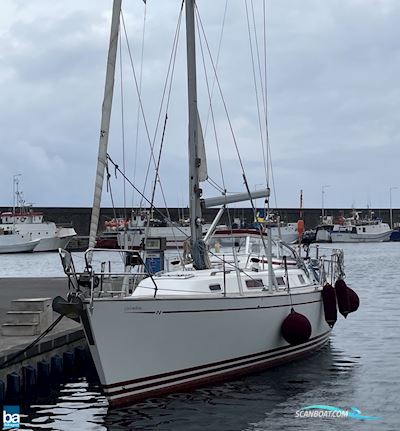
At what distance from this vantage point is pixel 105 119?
53.3 feet

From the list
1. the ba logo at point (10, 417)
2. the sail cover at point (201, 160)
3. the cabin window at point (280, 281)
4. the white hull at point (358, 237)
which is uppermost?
the sail cover at point (201, 160)

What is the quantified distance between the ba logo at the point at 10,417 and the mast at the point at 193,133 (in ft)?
18.1

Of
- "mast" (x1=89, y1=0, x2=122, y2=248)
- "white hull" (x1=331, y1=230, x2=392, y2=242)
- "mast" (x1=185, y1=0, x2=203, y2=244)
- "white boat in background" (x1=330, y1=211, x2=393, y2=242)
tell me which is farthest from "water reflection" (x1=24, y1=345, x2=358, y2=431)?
"white boat in background" (x1=330, y1=211, x2=393, y2=242)

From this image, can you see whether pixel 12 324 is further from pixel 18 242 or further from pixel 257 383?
pixel 18 242

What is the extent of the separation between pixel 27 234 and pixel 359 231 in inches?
2536

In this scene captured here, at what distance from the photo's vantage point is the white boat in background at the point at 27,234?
10162cm

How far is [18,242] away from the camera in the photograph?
336 feet

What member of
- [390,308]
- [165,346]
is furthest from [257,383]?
[390,308]

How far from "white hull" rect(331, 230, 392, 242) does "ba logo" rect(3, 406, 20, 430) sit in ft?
416

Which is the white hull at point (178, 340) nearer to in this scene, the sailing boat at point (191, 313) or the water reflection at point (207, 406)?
the sailing boat at point (191, 313)

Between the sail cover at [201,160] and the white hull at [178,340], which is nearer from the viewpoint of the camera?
the white hull at [178,340]

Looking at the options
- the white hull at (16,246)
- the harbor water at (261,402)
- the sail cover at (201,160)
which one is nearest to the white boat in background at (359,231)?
the white hull at (16,246)

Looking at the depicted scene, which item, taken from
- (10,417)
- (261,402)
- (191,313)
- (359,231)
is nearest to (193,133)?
(191,313)

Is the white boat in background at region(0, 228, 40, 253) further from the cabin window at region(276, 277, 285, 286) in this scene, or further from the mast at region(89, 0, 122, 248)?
the mast at region(89, 0, 122, 248)
